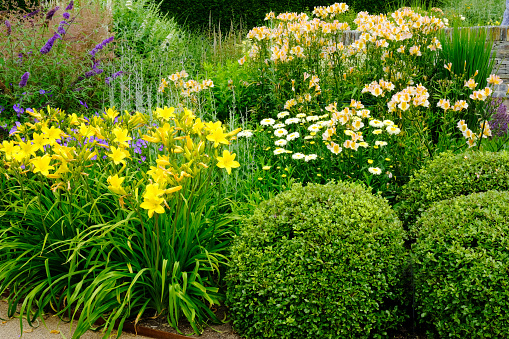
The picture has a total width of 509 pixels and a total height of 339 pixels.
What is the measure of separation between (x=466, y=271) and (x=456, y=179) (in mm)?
931

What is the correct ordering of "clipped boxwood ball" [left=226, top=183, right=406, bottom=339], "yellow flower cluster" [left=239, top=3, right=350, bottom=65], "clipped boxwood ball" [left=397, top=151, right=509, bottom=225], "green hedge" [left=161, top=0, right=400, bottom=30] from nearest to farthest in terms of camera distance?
"clipped boxwood ball" [left=226, top=183, right=406, bottom=339] < "clipped boxwood ball" [left=397, top=151, right=509, bottom=225] < "yellow flower cluster" [left=239, top=3, right=350, bottom=65] < "green hedge" [left=161, top=0, right=400, bottom=30]

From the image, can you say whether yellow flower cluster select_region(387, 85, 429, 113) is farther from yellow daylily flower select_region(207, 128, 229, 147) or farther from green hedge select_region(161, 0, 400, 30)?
green hedge select_region(161, 0, 400, 30)

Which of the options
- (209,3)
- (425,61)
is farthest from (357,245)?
(209,3)

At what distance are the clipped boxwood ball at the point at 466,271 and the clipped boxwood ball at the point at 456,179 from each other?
0.45 metres

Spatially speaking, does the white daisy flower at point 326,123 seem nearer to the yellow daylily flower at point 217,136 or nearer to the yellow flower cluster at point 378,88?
the yellow flower cluster at point 378,88

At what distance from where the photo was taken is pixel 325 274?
230 centimetres

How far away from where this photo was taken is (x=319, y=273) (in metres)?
2.31

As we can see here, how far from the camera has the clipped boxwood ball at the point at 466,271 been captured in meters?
2.07

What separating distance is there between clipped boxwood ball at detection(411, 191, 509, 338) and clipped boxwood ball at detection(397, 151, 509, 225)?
448mm

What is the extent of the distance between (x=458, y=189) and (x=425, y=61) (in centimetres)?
259

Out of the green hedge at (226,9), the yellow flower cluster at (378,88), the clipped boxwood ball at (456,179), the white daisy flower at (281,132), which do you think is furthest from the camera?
the green hedge at (226,9)

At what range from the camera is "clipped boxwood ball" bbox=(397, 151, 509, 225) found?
2844 millimetres

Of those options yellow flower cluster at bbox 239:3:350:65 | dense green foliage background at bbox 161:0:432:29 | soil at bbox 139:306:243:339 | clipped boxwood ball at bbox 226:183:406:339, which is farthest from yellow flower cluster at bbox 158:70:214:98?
dense green foliage background at bbox 161:0:432:29

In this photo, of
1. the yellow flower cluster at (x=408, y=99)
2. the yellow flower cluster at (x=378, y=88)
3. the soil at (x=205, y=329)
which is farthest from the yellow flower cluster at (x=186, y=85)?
the soil at (x=205, y=329)
